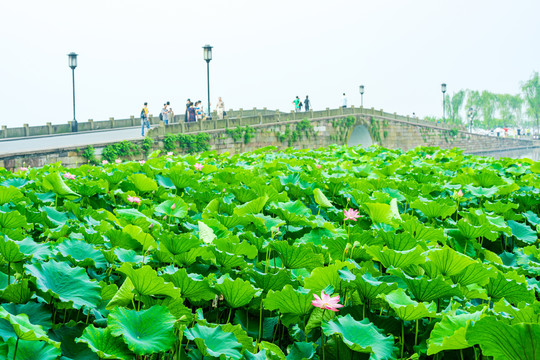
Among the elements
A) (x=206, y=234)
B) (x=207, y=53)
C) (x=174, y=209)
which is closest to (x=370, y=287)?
(x=206, y=234)

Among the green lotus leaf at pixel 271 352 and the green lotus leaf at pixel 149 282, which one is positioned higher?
the green lotus leaf at pixel 149 282

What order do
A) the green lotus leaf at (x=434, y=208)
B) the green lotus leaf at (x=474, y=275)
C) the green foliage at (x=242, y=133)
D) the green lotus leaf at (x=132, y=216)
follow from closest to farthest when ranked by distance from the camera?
the green lotus leaf at (x=474, y=275) < the green lotus leaf at (x=132, y=216) < the green lotus leaf at (x=434, y=208) < the green foliage at (x=242, y=133)

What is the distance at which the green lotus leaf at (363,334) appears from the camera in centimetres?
128

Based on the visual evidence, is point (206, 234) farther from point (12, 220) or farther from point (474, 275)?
point (474, 275)

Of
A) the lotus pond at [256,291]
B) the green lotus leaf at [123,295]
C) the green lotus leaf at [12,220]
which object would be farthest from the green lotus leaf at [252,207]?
the green lotus leaf at [123,295]

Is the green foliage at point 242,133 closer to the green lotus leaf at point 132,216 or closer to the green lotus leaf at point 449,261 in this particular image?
the green lotus leaf at point 132,216

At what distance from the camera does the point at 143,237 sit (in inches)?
75.4

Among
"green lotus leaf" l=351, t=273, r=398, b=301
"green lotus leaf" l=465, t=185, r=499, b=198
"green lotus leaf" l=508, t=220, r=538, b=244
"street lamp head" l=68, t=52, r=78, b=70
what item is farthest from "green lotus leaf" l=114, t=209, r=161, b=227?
"street lamp head" l=68, t=52, r=78, b=70

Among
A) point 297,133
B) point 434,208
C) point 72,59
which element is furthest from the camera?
point 297,133

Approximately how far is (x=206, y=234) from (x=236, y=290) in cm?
59

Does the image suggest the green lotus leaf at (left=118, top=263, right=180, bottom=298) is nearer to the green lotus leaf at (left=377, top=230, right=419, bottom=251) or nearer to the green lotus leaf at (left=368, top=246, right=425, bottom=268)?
the green lotus leaf at (left=368, top=246, right=425, bottom=268)

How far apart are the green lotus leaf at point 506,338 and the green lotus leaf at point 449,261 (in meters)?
0.54

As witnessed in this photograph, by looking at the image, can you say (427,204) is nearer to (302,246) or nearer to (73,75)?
(302,246)

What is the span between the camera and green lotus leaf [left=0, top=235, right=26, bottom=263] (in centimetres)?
150
